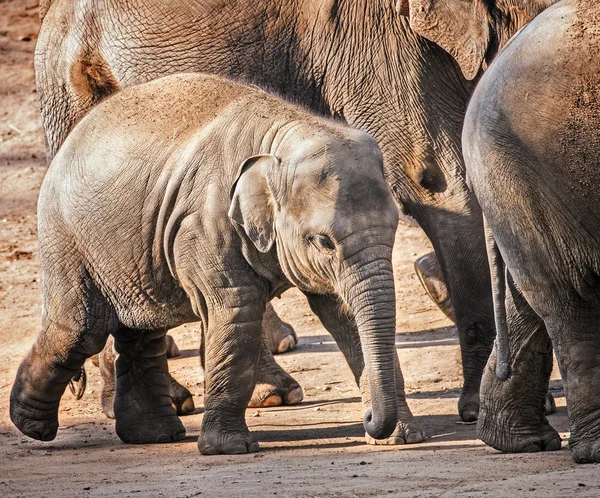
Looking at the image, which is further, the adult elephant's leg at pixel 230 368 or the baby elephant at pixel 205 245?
the adult elephant's leg at pixel 230 368

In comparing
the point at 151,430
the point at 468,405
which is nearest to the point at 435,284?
the point at 468,405

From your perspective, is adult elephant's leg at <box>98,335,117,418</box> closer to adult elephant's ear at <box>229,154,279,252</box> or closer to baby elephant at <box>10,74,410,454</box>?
baby elephant at <box>10,74,410,454</box>

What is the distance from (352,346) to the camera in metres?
6.57

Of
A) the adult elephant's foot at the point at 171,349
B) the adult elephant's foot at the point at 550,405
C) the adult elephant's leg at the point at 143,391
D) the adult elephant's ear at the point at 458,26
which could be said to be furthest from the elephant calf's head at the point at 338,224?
the adult elephant's foot at the point at 171,349

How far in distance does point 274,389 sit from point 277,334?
1.21 meters

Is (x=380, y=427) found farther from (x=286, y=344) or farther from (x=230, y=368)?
(x=286, y=344)

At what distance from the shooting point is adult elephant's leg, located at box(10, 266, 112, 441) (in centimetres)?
670

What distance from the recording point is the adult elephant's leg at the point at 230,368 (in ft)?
20.5

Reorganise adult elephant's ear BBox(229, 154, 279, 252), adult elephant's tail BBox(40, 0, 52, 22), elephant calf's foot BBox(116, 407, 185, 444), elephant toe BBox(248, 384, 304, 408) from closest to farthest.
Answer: adult elephant's ear BBox(229, 154, 279, 252) < elephant calf's foot BBox(116, 407, 185, 444) < elephant toe BBox(248, 384, 304, 408) < adult elephant's tail BBox(40, 0, 52, 22)

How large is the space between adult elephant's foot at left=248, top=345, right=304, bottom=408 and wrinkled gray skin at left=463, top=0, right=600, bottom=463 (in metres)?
1.98

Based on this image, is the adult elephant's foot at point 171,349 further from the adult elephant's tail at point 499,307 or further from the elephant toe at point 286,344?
the adult elephant's tail at point 499,307

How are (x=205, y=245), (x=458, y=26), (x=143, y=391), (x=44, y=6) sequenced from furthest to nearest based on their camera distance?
(x=44, y=6)
(x=458, y=26)
(x=143, y=391)
(x=205, y=245)

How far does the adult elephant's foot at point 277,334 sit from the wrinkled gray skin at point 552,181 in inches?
118

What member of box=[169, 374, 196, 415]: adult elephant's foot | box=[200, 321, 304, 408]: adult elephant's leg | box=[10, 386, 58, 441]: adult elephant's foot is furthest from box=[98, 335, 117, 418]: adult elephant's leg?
box=[10, 386, 58, 441]: adult elephant's foot
